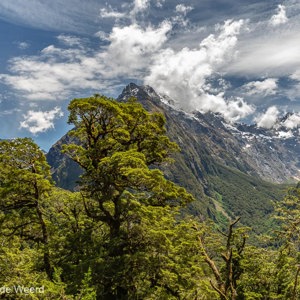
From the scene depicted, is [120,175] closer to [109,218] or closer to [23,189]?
[109,218]

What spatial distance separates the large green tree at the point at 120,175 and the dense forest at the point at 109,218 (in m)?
0.09

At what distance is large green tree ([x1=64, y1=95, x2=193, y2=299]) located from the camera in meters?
26.4

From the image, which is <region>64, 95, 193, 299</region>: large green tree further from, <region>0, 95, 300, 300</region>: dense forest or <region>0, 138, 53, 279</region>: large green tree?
<region>0, 138, 53, 279</region>: large green tree

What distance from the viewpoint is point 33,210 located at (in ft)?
97.1

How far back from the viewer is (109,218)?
30094 millimetres

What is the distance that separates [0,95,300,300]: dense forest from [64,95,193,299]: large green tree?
9cm

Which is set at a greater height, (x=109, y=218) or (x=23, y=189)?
(x=23, y=189)

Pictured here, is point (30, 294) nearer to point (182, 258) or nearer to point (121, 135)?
point (182, 258)

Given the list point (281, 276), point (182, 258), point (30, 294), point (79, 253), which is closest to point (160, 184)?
point (182, 258)

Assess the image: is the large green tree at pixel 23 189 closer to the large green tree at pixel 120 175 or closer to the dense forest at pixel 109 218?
the dense forest at pixel 109 218

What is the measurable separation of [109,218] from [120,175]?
4431 mm

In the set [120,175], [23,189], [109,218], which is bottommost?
[109,218]

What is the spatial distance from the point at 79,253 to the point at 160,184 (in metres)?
9.58

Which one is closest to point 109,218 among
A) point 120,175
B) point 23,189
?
point 120,175
